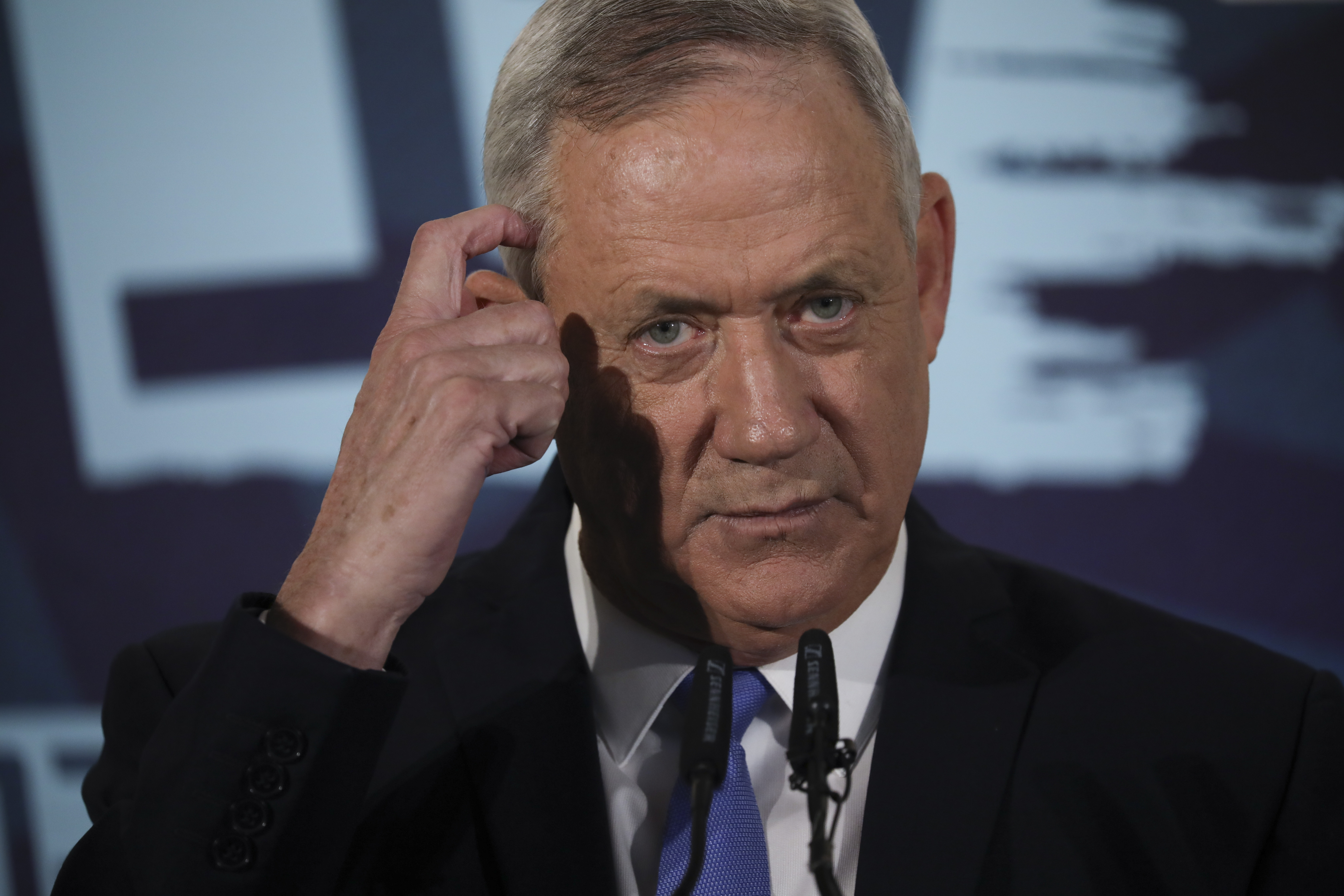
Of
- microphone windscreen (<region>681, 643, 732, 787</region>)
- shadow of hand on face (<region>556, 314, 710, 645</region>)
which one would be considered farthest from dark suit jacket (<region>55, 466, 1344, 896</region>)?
microphone windscreen (<region>681, 643, 732, 787</region>)

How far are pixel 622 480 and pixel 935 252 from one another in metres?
0.60

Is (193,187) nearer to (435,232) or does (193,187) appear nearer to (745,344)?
(435,232)

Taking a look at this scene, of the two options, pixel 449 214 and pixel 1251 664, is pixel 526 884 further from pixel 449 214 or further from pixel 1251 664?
pixel 449 214

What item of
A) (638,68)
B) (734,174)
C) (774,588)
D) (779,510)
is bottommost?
(774,588)

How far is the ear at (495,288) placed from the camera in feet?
5.20

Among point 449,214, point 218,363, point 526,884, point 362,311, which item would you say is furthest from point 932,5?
point 526,884

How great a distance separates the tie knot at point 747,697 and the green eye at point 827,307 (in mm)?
470

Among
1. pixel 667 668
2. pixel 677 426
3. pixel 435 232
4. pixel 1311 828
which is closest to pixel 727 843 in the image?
pixel 667 668

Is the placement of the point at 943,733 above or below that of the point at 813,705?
below

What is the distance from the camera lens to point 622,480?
1506 mm

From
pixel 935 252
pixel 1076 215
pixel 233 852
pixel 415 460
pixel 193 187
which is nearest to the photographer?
pixel 233 852

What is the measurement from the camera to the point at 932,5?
2.65 m

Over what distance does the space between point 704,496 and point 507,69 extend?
0.69 m

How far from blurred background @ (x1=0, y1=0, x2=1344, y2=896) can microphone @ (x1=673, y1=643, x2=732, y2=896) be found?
1700mm
